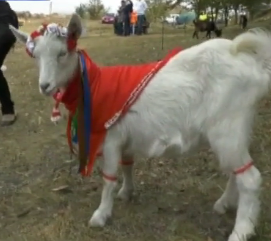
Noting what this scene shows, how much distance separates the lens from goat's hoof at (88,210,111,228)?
13.9 feet

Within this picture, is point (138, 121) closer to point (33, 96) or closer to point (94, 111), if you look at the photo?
point (94, 111)

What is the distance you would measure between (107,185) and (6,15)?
131 inches

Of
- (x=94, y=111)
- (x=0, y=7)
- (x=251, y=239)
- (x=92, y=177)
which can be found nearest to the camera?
(x=251, y=239)

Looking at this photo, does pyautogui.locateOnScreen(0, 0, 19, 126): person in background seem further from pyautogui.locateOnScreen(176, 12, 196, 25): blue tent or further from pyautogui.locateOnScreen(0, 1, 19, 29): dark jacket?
pyautogui.locateOnScreen(176, 12, 196, 25): blue tent

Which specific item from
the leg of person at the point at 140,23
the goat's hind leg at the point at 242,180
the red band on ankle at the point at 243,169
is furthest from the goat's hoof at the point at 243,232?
the leg of person at the point at 140,23

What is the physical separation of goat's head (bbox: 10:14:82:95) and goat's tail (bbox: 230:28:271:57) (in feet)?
3.54

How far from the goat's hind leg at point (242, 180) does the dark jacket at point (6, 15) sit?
3763mm

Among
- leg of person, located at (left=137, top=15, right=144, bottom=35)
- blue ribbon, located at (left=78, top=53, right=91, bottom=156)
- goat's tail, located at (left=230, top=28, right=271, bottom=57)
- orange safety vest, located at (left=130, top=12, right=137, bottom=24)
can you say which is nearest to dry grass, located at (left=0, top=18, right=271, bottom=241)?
blue ribbon, located at (left=78, top=53, right=91, bottom=156)

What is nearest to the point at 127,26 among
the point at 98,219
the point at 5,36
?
the point at 5,36

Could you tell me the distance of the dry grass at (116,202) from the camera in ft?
13.6

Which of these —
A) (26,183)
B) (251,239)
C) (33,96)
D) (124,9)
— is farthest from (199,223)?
(124,9)

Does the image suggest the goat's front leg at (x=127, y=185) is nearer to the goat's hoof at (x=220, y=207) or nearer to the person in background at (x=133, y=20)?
the goat's hoof at (x=220, y=207)

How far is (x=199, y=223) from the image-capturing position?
14.0 feet

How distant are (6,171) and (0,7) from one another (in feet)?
7.07
